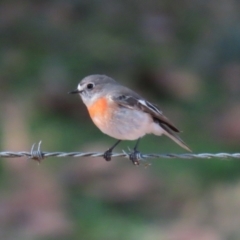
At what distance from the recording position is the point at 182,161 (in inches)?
453

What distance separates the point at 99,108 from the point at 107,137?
562cm

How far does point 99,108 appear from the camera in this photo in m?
6.91

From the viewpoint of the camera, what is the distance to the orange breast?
6859 mm

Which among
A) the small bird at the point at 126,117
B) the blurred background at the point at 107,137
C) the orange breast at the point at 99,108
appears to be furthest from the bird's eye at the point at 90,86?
the blurred background at the point at 107,137

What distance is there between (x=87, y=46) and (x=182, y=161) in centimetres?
473

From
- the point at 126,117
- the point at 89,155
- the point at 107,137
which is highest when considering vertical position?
the point at 89,155

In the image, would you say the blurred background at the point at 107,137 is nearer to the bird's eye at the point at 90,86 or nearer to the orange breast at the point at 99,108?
the bird's eye at the point at 90,86

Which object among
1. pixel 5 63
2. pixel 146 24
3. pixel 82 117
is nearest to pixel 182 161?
pixel 82 117

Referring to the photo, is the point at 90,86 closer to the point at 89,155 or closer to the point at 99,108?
the point at 99,108

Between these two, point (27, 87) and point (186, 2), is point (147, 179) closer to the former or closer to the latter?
point (27, 87)

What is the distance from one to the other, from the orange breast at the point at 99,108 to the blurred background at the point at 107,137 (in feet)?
9.19

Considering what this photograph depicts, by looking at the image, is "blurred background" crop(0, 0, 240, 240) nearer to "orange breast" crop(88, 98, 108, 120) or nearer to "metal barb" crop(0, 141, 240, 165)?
"orange breast" crop(88, 98, 108, 120)

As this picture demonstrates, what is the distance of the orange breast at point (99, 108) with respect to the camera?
270 inches

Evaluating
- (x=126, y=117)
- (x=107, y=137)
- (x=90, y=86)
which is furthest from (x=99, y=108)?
(x=107, y=137)
